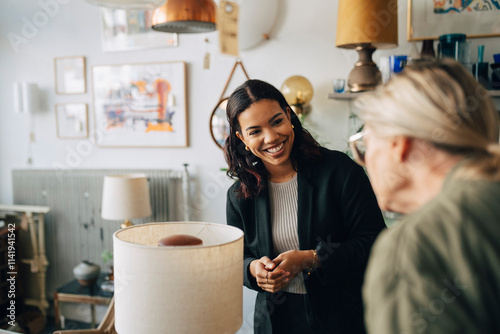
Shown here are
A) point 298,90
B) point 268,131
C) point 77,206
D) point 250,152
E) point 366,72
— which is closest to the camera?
point 268,131

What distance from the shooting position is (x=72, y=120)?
13.5ft

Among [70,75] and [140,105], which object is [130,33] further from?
[70,75]

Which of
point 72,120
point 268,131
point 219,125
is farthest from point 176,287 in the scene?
point 72,120

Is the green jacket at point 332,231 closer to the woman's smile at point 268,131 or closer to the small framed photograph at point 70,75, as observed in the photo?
the woman's smile at point 268,131

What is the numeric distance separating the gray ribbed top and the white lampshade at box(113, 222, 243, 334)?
59 cm

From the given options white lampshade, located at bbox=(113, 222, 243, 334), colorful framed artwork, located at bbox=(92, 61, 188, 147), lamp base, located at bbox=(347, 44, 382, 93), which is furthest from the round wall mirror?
white lampshade, located at bbox=(113, 222, 243, 334)

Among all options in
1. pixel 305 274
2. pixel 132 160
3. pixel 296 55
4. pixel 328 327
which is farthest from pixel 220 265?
pixel 132 160

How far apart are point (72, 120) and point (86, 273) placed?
1445mm

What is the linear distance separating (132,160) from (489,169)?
11.8ft

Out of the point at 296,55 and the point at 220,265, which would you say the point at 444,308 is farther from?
the point at 296,55

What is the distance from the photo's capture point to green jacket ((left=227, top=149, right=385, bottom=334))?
151 centimetres

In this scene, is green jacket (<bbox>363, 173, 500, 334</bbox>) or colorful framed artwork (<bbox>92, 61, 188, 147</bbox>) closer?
green jacket (<bbox>363, 173, 500, 334</bbox>)

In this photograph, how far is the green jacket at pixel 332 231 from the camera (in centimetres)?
151

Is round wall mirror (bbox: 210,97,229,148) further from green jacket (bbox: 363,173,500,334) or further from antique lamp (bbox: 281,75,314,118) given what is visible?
green jacket (bbox: 363,173,500,334)
